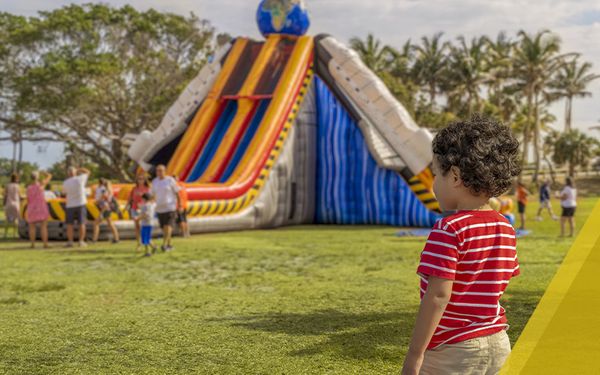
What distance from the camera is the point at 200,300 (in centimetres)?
675

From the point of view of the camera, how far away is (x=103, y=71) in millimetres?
23922

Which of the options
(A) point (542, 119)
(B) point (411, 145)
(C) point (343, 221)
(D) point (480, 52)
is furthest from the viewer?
(A) point (542, 119)

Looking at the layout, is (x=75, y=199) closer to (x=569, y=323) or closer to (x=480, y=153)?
(x=569, y=323)

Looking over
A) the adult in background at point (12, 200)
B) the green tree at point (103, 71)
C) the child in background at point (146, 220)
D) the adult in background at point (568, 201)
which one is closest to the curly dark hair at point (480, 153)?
the child in background at point (146, 220)

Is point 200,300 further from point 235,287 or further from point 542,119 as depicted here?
point 542,119

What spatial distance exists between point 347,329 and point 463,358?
3328 mm

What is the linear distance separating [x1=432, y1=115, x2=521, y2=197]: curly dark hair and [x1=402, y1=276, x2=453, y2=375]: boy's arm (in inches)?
12.4

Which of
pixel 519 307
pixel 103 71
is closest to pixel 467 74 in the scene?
pixel 103 71

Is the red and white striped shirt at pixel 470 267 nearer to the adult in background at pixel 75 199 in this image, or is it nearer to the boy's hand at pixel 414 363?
the boy's hand at pixel 414 363

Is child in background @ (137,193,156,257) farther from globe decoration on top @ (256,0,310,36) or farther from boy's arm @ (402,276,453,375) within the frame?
boy's arm @ (402,276,453,375)

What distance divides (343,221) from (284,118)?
300cm

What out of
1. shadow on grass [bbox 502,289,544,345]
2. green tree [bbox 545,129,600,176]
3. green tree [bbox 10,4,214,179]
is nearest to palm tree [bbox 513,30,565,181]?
A: green tree [bbox 545,129,600,176]

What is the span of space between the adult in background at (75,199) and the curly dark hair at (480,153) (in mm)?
10235

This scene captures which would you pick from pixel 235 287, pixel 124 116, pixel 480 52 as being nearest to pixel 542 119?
pixel 480 52
